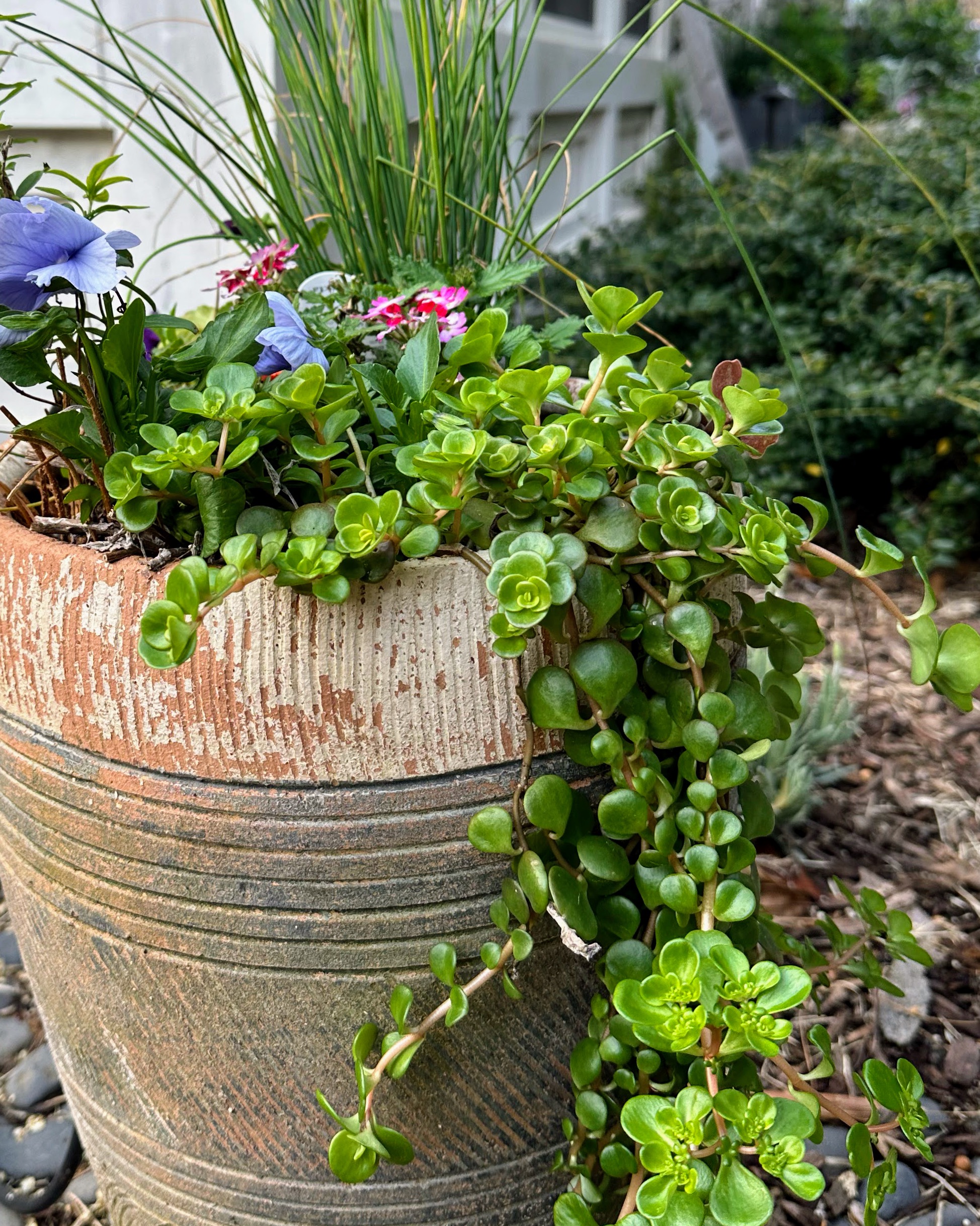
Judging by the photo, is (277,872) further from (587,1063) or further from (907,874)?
(907,874)

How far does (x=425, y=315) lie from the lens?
1.07m

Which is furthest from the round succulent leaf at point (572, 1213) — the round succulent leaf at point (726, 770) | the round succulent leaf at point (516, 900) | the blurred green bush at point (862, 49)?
the blurred green bush at point (862, 49)

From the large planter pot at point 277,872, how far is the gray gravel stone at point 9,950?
84cm

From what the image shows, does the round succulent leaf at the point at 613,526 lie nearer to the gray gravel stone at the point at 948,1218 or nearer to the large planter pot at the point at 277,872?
the large planter pot at the point at 277,872

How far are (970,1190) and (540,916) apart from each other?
781 millimetres

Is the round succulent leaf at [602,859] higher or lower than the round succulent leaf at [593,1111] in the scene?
higher

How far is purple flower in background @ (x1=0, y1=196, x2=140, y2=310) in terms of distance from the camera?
713mm

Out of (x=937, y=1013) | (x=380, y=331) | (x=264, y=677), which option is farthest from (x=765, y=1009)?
(x=937, y=1013)

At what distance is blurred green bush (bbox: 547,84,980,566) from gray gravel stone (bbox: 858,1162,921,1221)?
1606 millimetres

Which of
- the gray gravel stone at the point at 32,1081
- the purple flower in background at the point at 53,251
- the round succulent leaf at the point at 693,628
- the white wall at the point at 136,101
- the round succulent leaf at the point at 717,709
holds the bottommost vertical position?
the gray gravel stone at the point at 32,1081

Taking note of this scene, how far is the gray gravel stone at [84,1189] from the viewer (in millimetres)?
→ 1241

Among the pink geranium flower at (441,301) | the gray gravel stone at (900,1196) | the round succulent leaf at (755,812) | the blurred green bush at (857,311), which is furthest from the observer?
the blurred green bush at (857,311)

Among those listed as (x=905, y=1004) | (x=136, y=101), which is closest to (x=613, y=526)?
(x=905, y=1004)

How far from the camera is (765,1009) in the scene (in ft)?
2.16
